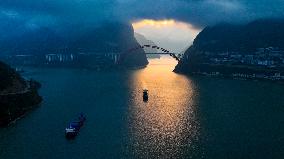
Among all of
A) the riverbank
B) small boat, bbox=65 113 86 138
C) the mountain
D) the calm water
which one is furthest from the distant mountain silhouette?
small boat, bbox=65 113 86 138

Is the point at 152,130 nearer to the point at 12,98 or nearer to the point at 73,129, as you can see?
the point at 73,129

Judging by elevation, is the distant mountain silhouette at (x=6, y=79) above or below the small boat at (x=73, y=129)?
above

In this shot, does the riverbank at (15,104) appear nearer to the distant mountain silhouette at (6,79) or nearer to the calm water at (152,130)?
the calm water at (152,130)

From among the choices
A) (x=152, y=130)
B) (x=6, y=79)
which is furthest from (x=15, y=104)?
(x=152, y=130)

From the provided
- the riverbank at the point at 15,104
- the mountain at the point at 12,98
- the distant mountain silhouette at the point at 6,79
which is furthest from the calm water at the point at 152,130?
the distant mountain silhouette at the point at 6,79

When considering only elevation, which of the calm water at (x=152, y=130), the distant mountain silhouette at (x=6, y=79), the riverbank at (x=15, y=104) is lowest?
the calm water at (x=152, y=130)

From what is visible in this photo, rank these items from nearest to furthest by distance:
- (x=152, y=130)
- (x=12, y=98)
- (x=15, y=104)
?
1. (x=152, y=130)
2. (x=15, y=104)
3. (x=12, y=98)

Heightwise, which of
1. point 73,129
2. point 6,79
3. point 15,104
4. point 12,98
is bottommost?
point 73,129

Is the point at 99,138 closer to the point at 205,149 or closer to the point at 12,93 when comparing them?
the point at 205,149

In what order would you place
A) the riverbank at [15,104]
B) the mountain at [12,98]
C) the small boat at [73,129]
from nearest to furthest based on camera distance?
the small boat at [73,129]
the riverbank at [15,104]
the mountain at [12,98]

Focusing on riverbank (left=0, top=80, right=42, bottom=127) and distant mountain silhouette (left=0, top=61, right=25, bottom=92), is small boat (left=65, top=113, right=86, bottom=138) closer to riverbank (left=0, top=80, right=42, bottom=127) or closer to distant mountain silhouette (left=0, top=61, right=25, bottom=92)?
riverbank (left=0, top=80, right=42, bottom=127)

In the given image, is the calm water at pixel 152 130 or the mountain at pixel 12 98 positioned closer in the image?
the calm water at pixel 152 130
